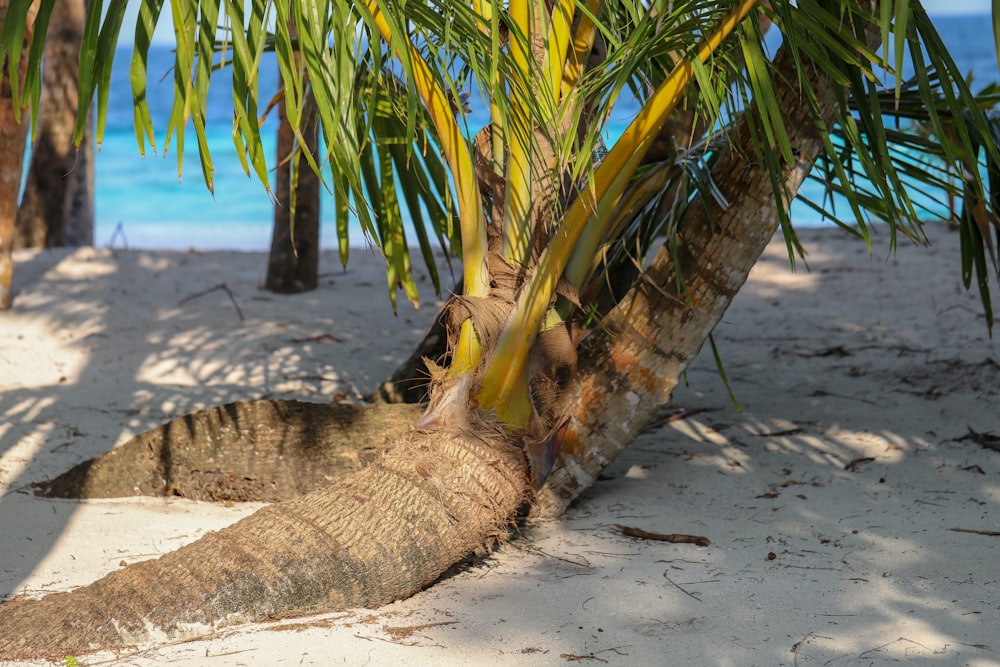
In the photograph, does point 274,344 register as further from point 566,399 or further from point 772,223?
point 772,223

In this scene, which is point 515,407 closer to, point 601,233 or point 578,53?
point 601,233

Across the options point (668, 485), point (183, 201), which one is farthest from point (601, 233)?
point (183, 201)

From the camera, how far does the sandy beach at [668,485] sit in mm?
2197

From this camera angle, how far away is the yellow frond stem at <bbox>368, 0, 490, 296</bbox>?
7.74 ft

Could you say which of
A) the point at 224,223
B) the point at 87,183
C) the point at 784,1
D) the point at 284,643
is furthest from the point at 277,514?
the point at 224,223

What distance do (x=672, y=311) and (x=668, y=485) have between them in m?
0.69

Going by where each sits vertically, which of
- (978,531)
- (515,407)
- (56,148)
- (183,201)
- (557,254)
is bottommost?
(183,201)

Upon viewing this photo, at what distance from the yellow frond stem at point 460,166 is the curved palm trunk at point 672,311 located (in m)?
0.53

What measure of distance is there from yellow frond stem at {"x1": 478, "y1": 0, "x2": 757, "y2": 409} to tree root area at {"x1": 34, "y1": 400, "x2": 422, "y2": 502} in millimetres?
653

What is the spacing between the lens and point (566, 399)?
298cm

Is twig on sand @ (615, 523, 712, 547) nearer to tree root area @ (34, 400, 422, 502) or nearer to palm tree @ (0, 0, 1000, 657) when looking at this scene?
palm tree @ (0, 0, 1000, 657)

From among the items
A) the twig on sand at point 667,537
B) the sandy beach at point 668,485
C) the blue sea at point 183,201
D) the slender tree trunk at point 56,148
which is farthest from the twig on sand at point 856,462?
the blue sea at point 183,201

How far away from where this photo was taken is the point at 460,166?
247cm

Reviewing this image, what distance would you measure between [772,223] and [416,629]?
1.50m
